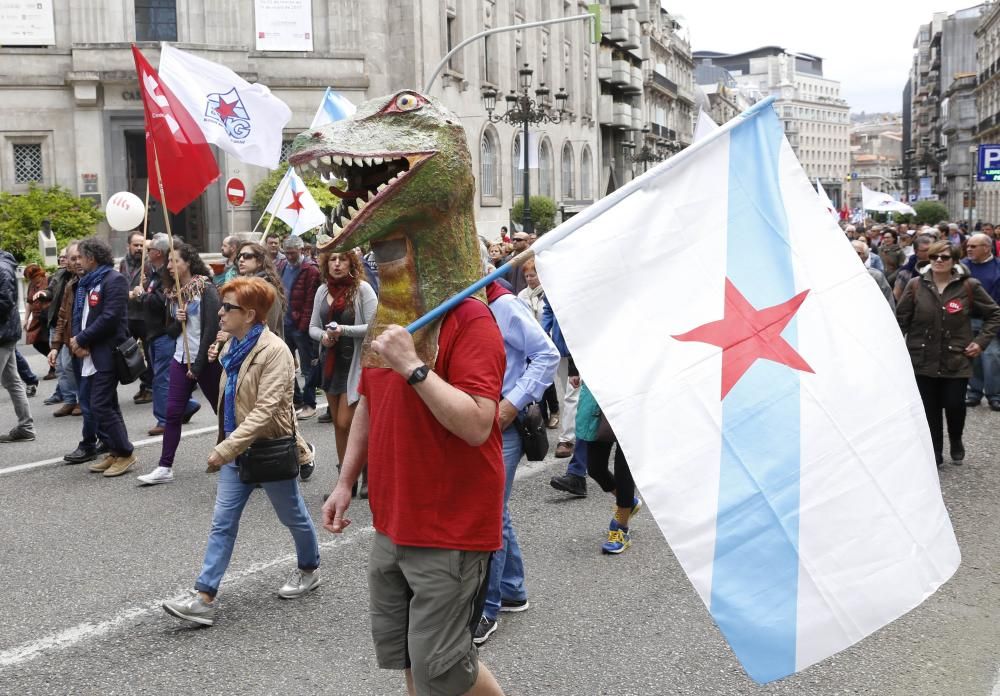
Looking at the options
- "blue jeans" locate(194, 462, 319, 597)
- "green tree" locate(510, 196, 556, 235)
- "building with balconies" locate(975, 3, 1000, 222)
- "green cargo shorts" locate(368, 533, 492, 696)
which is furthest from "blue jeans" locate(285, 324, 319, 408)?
"building with balconies" locate(975, 3, 1000, 222)

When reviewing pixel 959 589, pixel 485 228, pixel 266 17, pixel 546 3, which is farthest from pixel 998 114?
pixel 959 589

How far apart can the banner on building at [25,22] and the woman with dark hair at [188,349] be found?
2649 centimetres

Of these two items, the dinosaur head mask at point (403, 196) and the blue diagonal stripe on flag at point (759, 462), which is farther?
the dinosaur head mask at point (403, 196)

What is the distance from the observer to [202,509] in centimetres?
728

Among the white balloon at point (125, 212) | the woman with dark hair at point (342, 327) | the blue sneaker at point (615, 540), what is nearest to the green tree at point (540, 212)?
the white balloon at point (125, 212)

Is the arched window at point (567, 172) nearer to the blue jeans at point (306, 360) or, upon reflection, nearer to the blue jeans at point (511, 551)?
the blue jeans at point (306, 360)

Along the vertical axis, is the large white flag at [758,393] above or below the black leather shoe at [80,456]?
above

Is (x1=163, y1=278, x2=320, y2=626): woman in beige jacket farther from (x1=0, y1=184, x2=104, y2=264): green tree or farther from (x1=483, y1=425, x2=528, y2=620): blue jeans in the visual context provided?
(x1=0, y1=184, x2=104, y2=264): green tree

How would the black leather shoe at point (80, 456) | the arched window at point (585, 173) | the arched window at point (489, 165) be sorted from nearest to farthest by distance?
the black leather shoe at point (80, 456)
the arched window at point (489, 165)
the arched window at point (585, 173)

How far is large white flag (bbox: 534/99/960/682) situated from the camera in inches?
113

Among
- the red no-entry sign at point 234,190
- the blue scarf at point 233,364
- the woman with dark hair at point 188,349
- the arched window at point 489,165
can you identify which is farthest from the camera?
the arched window at point 489,165

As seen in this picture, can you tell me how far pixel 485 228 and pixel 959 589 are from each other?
38426mm

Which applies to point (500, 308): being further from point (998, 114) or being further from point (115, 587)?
point (998, 114)

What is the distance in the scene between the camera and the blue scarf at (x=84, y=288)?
27.5ft
